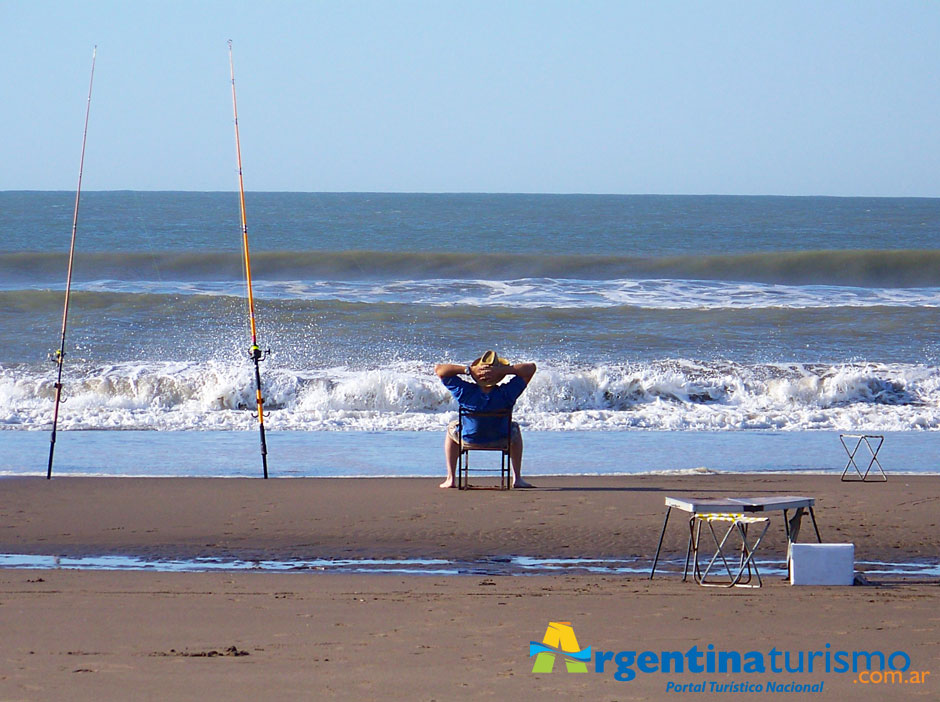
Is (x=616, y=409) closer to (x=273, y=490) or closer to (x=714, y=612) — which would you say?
(x=273, y=490)

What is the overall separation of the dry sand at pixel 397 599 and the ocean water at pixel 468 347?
131 cm

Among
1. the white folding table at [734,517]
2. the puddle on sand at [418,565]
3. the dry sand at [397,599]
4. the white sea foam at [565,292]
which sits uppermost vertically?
the white sea foam at [565,292]

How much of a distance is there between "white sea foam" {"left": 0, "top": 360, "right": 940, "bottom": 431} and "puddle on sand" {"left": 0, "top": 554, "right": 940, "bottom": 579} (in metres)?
4.67

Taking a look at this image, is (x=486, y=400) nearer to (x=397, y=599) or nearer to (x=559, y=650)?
(x=397, y=599)

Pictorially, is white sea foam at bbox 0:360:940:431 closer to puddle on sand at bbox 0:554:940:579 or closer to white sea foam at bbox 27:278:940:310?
puddle on sand at bbox 0:554:940:579

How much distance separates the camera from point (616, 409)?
12031 mm

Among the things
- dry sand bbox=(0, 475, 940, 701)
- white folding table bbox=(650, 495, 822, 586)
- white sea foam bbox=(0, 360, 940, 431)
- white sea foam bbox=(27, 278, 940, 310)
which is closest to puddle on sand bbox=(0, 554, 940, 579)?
dry sand bbox=(0, 475, 940, 701)

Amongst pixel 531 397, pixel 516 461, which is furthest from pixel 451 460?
pixel 531 397

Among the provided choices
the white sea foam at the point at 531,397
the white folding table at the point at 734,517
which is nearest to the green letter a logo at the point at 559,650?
the white folding table at the point at 734,517

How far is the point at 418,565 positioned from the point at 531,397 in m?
6.71

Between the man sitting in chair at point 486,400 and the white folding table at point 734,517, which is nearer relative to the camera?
the white folding table at point 734,517

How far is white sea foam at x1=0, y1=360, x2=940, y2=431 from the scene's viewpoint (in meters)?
10.4

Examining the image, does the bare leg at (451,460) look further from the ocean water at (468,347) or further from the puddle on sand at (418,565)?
the puddle on sand at (418,565)

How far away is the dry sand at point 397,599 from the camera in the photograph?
3449 millimetres
